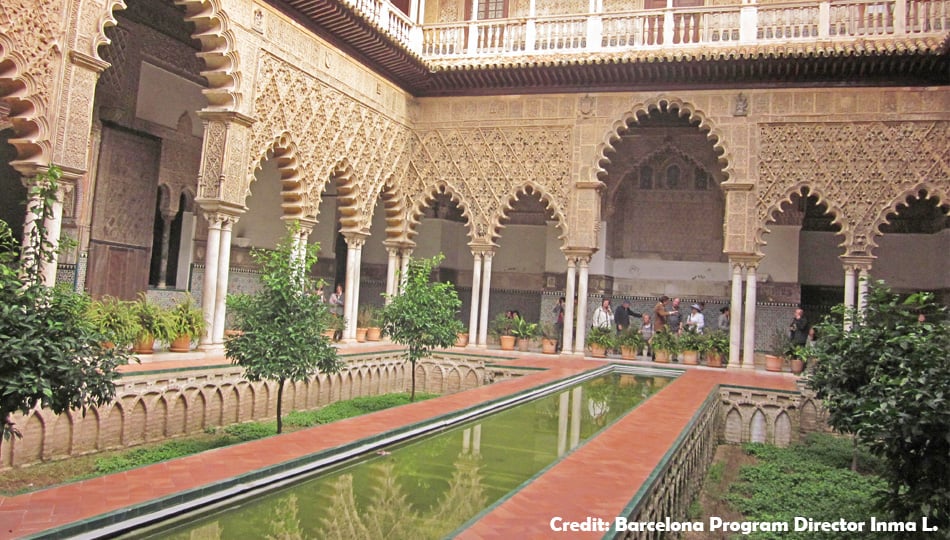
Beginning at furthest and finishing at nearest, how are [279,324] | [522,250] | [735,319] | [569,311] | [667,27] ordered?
[522,250], [569,311], [667,27], [735,319], [279,324]

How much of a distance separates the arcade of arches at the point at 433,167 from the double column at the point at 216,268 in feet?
0.11

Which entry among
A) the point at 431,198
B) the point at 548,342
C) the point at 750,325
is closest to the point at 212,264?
the point at 431,198

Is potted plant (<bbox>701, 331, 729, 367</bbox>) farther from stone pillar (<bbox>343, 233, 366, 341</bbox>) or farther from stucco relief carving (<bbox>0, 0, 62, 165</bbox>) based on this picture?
stucco relief carving (<bbox>0, 0, 62, 165</bbox>)

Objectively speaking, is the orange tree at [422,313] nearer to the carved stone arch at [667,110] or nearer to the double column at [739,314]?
the carved stone arch at [667,110]

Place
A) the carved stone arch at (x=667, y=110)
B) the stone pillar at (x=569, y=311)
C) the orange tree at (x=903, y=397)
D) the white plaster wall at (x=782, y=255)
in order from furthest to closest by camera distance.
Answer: the white plaster wall at (x=782, y=255), the stone pillar at (x=569, y=311), the carved stone arch at (x=667, y=110), the orange tree at (x=903, y=397)

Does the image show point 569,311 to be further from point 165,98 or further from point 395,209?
point 165,98

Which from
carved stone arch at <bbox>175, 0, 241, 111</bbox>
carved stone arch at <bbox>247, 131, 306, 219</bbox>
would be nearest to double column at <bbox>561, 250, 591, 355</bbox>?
carved stone arch at <bbox>247, 131, 306, 219</bbox>

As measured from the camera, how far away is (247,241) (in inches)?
603

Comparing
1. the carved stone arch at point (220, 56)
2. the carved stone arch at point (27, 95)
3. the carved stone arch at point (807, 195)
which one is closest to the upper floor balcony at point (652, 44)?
the carved stone arch at point (220, 56)

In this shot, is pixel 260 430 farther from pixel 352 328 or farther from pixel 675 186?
pixel 675 186

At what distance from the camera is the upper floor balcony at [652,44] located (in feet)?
40.4

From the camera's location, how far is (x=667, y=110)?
14109 mm

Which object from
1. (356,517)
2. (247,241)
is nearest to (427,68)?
(247,241)

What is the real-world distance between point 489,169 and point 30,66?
882cm
